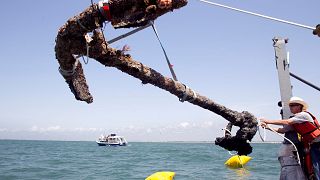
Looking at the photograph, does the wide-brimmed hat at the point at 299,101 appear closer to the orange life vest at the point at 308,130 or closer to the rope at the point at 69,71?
the orange life vest at the point at 308,130

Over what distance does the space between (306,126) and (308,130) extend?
3.4 inches

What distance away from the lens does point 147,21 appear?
15.1 ft

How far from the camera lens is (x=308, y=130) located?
17.7 feet

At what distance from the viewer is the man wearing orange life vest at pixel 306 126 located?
17.4ft

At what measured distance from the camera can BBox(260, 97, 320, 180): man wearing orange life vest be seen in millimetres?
5309

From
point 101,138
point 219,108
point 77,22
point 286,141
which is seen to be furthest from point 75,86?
point 101,138

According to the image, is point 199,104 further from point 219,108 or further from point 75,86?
point 75,86

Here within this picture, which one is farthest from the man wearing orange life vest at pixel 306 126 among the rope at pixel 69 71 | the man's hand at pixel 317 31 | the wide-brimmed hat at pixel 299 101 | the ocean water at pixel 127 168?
the ocean water at pixel 127 168

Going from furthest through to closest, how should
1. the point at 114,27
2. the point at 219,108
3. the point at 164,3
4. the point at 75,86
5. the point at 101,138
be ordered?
the point at 101,138
the point at 219,108
the point at 75,86
the point at 114,27
the point at 164,3

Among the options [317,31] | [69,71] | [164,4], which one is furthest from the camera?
[69,71]

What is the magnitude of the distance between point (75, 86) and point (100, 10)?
5.62ft

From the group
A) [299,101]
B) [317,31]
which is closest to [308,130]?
[299,101]

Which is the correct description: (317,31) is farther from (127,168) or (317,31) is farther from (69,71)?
(127,168)

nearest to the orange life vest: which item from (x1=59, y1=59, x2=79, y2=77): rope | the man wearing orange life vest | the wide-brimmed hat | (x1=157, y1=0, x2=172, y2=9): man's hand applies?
the man wearing orange life vest
